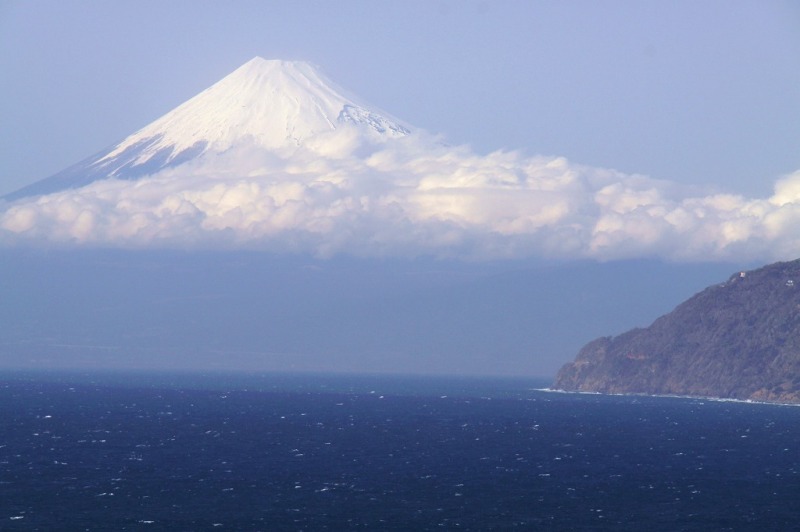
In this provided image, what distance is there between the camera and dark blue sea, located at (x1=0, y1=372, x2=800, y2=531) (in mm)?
88250

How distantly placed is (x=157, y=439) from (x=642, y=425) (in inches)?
2959

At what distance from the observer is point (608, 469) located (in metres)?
120

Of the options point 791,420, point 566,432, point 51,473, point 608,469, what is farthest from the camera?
point 791,420

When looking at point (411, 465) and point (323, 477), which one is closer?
point (323, 477)

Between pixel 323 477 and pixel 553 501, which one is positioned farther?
pixel 323 477

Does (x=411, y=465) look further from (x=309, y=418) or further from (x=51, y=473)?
(x=309, y=418)

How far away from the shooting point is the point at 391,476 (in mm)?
111562

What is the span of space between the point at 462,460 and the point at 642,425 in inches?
2399

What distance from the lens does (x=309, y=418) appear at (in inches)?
7461

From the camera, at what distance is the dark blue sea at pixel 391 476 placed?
290ft

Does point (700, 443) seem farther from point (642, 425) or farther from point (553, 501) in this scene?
point (553, 501)

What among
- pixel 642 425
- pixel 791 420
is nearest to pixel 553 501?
pixel 642 425

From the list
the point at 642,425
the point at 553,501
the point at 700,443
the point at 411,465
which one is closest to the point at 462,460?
the point at 411,465

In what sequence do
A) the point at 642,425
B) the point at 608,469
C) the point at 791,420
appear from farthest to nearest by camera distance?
the point at 791,420 → the point at 642,425 → the point at 608,469
